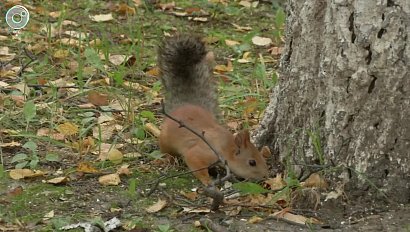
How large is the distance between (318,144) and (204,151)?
1.83 ft

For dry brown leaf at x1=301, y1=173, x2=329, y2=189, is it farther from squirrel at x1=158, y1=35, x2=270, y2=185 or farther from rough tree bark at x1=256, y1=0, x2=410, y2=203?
squirrel at x1=158, y1=35, x2=270, y2=185

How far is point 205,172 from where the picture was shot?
4129 millimetres

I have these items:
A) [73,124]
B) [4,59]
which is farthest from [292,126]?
[4,59]

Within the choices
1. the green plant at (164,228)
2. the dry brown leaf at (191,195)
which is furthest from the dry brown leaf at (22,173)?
the green plant at (164,228)

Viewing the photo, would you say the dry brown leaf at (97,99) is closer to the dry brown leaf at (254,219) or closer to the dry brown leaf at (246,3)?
the dry brown leaf at (254,219)

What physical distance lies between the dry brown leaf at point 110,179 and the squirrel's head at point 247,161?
488 mm

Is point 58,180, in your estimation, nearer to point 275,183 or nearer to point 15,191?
point 15,191

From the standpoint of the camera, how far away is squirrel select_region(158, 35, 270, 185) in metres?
4.12

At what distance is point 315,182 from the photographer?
3803mm

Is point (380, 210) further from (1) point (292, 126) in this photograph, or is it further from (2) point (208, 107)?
(2) point (208, 107)

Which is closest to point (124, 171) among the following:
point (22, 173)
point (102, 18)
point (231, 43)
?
point (22, 173)

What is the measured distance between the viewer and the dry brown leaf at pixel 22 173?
13.5 feet

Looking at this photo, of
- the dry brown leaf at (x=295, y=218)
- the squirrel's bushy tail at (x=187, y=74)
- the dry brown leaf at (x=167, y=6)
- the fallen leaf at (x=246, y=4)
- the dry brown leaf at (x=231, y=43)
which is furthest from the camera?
the fallen leaf at (x=246, y=4)

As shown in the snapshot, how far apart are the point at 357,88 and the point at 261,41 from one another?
2991mm
